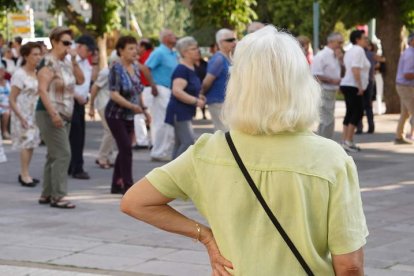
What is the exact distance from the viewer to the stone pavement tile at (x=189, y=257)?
7527 millimetres

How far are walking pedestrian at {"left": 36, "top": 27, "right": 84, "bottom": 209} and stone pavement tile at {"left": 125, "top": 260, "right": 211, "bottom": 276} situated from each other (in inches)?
118

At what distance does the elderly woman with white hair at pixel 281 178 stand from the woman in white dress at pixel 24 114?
29.9 feet

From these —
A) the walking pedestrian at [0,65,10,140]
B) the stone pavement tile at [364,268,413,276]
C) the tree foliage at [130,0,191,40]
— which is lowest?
the tree foliage at [130,0,191,40]

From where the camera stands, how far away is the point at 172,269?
23.8ft

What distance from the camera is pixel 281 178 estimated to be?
10.2ft

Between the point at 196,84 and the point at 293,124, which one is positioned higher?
the point at 293,124

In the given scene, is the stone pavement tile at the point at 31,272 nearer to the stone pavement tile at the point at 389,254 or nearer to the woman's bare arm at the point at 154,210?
the stone pavement tile at the point at 389,254

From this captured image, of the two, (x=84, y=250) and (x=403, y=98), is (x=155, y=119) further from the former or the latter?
(x=84, y=250)

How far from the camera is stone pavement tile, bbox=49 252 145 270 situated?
24.4 feet

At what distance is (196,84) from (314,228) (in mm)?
8806

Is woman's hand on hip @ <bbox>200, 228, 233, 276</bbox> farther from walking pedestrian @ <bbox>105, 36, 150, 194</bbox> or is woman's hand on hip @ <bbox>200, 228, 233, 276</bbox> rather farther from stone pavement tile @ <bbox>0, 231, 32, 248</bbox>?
walking pedestrian @ <bbox>105, 36, 150, 194</bbox>

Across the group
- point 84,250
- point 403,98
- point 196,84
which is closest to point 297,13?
point 403,98

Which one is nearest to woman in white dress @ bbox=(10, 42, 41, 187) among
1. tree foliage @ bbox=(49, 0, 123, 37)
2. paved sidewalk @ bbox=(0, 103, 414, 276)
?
paved sidewalk @ bbox=(0, 103, 414, 276)

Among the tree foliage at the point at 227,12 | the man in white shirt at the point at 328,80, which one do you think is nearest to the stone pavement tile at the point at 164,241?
the man in white shirt at the point at 328,80
